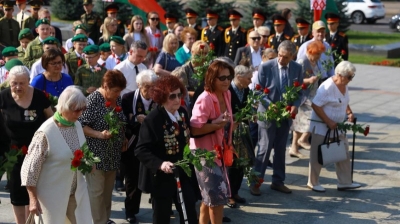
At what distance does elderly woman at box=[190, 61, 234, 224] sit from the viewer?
7.33 metres

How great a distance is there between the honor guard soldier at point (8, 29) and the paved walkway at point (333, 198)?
5.40 metres

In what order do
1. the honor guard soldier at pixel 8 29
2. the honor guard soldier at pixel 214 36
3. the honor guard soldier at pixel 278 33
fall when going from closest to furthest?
the honor guard soldier at pixel 278 33, the honor guard soldier at pixel 8 29, the honor guard soldier at pixel 214 36

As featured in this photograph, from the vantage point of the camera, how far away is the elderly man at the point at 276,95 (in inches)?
372

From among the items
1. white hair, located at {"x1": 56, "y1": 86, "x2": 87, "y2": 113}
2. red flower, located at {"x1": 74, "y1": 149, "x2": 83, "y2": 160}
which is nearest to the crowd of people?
white hair, located at {"x1": 56, "y1": 86, "x2": 87, "y2": 113}

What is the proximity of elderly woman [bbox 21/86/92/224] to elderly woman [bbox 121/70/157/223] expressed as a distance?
1.49 metres

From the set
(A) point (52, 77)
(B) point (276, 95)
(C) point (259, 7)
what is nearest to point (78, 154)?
(A) point (52, 77)

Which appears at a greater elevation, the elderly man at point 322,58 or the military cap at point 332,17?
the military cap at point 332,17

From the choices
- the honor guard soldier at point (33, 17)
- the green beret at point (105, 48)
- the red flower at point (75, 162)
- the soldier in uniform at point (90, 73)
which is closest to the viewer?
the red flower at point (75, 162)

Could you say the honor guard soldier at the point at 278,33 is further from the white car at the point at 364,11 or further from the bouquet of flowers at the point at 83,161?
the white car at the point at 364,11

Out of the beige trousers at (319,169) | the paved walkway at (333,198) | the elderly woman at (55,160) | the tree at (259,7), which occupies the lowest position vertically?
the paved walkway at (333,198)

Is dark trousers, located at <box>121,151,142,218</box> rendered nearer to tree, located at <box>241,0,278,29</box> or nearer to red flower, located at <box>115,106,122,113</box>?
red flower, located at <box>115,106,122,113</box>

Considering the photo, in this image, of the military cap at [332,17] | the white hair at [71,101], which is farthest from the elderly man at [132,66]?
the military cap at [332,17]

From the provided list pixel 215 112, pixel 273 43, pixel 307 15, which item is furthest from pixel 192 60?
pixel 307 15

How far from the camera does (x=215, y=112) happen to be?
7516mm
